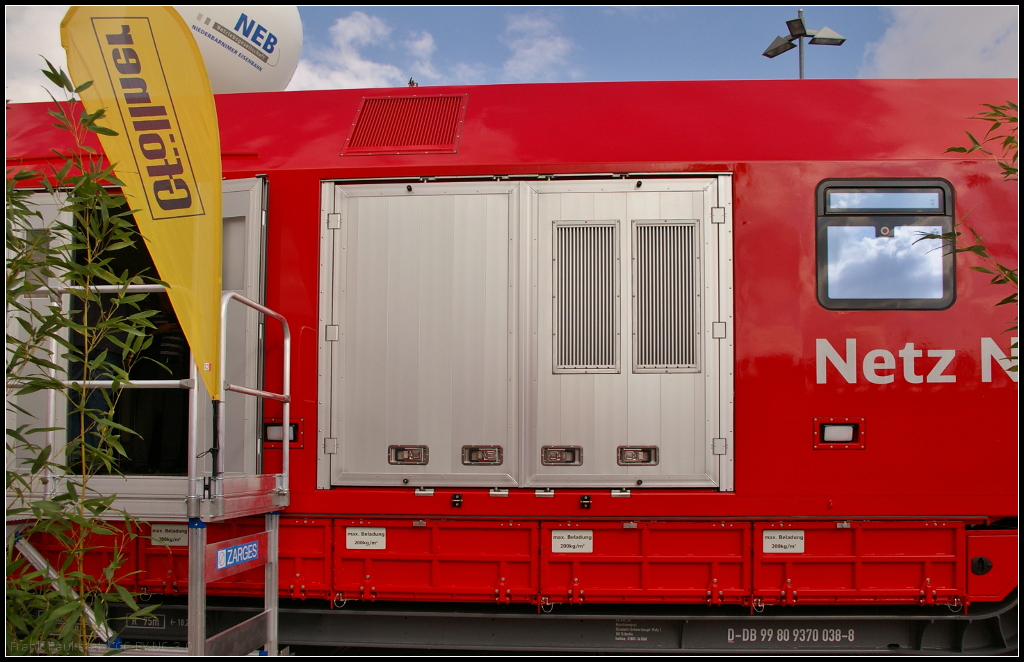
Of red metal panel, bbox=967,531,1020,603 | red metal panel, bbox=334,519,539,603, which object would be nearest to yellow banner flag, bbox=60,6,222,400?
red metal panel, bbox=334,519,539,603

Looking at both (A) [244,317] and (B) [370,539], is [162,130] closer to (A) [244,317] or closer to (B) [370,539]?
(A) [244,317]

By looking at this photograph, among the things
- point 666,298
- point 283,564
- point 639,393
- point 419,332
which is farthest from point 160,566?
point 666,298

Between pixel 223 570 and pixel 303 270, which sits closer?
pixel 223 570

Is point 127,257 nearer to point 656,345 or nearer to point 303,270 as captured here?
point 303,270

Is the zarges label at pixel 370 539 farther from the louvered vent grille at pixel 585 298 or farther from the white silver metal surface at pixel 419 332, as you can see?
the louvered vent grille at pixel 585 298

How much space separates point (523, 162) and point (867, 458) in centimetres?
248

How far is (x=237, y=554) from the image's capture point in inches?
139

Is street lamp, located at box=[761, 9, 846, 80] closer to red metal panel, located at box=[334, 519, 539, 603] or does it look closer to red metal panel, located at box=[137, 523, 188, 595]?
red metal panel, located at box=[334, 519, 539, 603]

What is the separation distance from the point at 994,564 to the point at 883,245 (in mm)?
1828

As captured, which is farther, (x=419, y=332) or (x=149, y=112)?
(x=419, y=332)

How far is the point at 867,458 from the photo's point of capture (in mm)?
3865

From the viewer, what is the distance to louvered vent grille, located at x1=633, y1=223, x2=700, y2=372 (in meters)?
3.92

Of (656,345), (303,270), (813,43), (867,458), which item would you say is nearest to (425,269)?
(303,270)

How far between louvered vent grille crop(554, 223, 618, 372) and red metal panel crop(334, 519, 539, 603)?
970 mm
